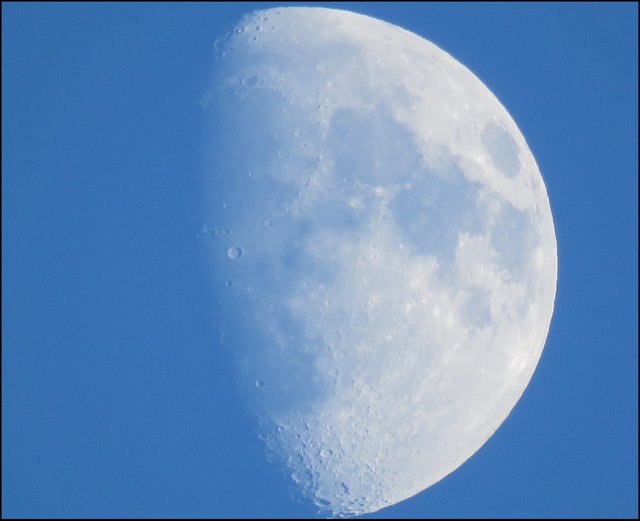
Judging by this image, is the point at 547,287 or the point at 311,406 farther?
the point at 547,287

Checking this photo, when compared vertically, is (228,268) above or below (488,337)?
above

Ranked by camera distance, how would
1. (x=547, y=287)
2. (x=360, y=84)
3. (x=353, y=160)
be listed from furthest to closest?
1. (x=547, y=287)
2. (x=360, y=84)
3. (x=353, y=160)

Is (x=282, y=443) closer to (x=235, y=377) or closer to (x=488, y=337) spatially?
(x=235, y=377)

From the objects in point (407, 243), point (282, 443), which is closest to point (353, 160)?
point (407, 243)

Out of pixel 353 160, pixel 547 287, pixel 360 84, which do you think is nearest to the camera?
pixel 353 160

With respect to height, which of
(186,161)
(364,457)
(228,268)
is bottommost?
(364,457)

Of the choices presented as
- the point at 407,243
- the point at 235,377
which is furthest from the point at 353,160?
the point at 235,377
